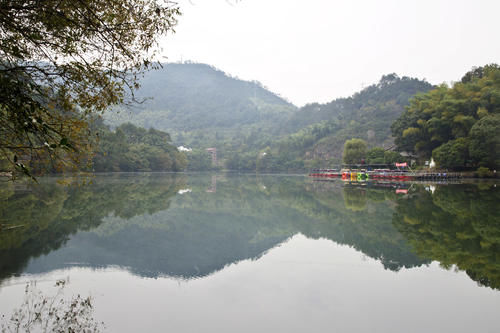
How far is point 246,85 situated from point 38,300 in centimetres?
19357

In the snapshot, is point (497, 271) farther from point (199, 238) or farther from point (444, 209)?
point (444, 209)

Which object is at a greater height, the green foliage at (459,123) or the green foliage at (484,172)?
the green foliage at (459,123)

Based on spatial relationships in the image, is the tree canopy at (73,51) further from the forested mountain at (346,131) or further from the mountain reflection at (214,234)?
the forested mountain at (346,131)

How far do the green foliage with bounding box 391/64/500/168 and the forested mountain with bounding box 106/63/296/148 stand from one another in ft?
243

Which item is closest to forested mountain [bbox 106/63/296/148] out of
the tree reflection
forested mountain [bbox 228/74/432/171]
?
forested mountain [bbox 228/74/432/171]

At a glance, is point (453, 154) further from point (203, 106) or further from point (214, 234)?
point (203, 106)

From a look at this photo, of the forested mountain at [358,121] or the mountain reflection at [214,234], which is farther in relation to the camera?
the forested mountain at [358,121]

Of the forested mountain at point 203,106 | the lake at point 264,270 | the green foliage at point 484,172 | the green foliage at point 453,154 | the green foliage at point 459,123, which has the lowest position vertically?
the lake at point 264,270

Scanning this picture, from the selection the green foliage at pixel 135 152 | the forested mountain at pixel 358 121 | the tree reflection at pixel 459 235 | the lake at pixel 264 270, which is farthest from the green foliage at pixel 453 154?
the green foliage at pixel 135 152

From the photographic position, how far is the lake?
4075 mm

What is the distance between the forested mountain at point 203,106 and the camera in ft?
430

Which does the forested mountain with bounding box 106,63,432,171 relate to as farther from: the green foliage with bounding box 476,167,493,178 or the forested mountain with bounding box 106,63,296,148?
the green foliage with bounding box 476,167,493,178

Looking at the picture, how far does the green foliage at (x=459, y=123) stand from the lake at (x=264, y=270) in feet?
78.3

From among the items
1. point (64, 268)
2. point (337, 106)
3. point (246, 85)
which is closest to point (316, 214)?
point (64, 268)
